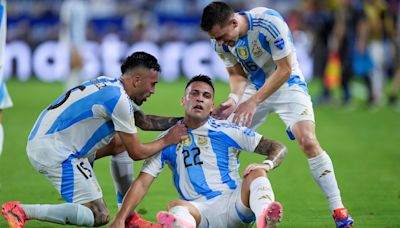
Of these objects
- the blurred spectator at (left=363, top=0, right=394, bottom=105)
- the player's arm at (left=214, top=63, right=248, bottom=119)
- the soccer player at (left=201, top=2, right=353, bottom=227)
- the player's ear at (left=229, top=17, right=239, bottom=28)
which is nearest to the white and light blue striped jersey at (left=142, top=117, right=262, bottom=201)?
the soccer player at (left=201, top=2, right=353, bottom=227)

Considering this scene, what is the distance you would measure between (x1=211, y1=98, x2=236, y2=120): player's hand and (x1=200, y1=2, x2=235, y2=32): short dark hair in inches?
30.2

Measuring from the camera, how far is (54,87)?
2202 centimetres

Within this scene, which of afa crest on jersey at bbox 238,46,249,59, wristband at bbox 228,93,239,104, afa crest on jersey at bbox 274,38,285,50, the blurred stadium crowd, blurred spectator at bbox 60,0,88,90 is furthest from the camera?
blurred spectator at bbox 60,0,88,90

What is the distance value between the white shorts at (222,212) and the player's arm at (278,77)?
1.24 metres

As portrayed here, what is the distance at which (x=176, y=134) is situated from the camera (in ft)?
23.4

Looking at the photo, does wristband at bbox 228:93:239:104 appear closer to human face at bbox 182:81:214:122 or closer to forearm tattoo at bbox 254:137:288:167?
human face at bbox 182:81:214:122

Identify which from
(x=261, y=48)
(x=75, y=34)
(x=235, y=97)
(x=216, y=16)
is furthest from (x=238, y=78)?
(x=75, y=34)

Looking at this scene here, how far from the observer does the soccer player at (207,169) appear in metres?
6.86

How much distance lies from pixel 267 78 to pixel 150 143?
1802 millimetres

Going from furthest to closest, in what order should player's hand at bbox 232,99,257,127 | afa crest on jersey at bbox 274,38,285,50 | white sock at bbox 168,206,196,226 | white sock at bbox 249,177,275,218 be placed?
afa crest on jersey at bbox 274,38,285,50 < player's hand at bbox 232,99,257,127 < white sock at bbox 168,206,196,226 < white sock at bbox 249,177,275,218

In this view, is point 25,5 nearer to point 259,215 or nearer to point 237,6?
point 237,6

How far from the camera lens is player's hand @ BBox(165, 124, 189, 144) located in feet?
23.4

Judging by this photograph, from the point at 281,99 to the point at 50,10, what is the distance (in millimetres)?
18740

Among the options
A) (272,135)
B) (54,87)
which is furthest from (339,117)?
(54,87)
